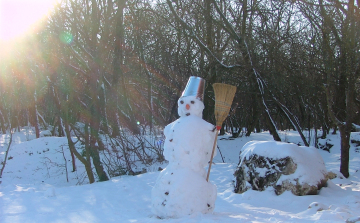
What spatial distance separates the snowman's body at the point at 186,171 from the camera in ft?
12.8

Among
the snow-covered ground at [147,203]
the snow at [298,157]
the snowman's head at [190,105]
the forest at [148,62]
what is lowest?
the snow-covered ground at [147,203]

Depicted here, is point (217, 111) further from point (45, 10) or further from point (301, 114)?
point (301, 114)

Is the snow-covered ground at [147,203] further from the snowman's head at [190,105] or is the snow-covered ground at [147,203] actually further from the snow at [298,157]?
the snowman's head at [190,105]

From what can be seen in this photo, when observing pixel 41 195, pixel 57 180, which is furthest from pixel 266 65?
pixel 57 180

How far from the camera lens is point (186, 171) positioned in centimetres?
407

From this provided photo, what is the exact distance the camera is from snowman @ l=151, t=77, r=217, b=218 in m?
3.89

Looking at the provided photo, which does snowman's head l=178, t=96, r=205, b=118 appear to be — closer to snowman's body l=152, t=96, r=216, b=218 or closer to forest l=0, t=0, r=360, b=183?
snowman's body l=152, t=96, r=216, b=218

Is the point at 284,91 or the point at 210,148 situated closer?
the point at 210,148

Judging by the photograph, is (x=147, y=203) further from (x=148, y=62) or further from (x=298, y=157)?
(x=148, y=62)

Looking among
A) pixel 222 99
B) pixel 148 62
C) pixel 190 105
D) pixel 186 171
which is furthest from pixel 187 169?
pixel 148 62

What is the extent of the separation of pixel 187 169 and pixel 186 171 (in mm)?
40

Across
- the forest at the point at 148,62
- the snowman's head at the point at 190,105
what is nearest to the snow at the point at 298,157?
the forest at the point at 148,62

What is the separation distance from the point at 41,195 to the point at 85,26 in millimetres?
5950

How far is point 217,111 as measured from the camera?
14.2 feet
